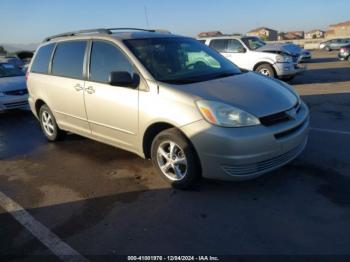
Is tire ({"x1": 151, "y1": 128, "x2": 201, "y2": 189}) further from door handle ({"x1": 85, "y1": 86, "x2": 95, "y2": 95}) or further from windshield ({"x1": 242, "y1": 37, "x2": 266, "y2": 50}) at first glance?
windshield ({"x1": 242, "y1": 37, "x2": 266, "y2": 50})

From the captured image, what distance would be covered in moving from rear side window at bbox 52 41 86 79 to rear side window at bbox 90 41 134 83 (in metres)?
0.29

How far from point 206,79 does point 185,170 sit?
1175mm

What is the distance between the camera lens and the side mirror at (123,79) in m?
4.30

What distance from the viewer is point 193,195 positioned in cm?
401

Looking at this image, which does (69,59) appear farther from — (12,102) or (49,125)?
(12,102)

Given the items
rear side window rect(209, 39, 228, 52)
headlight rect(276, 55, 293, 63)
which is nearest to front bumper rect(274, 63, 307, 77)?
headlight rect(276, 55, 293, 63)

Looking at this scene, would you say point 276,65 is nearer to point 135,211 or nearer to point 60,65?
point 60,65

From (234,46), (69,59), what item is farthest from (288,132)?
(234,46)

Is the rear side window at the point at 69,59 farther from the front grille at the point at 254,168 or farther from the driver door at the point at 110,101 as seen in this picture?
the front grille at the point at 254,168

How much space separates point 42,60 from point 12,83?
3.70 metres

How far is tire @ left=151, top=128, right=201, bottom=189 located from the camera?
3.92 meters

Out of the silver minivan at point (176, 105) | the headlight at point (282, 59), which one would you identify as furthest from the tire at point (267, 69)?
the silver minivan at point (176, 105)

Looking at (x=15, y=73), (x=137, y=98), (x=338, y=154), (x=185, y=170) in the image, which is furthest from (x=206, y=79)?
(x=15, y=73)

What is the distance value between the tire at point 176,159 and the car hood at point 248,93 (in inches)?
21.2
